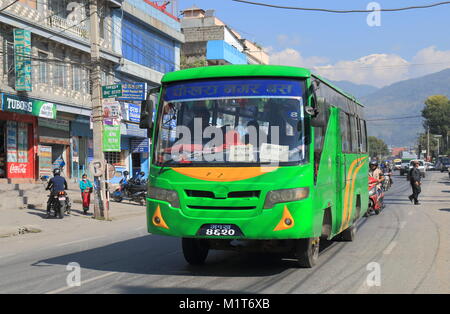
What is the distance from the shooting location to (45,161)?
26.7 meters

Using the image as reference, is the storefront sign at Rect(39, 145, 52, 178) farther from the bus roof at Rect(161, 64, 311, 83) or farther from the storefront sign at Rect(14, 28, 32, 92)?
the bus roof at Rect(161, 64, 311, 83)

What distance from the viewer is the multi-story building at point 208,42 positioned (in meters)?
50.0

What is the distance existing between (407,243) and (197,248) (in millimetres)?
5062

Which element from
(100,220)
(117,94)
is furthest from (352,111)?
(100,220)

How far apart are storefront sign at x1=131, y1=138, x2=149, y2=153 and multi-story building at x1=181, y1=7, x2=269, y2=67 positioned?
11302mm

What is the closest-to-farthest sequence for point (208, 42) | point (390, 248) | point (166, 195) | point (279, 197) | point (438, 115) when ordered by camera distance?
point (279, 197) → point (166, 195) → point (390, 248) → point (208, 42) → point (438, 115)

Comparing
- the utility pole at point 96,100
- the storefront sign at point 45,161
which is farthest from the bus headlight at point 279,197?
the storefront sign at point 45,161

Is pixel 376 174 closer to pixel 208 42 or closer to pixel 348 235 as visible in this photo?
pixel 348 235

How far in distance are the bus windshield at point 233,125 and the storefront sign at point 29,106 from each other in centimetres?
1593

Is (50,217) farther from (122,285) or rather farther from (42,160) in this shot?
(122,285)

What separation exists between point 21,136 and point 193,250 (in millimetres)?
18288

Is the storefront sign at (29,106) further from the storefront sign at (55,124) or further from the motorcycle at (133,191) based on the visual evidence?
the motorcycle at (133,191)

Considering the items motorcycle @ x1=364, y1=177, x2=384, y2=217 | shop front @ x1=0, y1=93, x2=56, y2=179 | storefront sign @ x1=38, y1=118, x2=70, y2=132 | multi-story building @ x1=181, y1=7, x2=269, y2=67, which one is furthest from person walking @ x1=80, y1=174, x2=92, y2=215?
multi-story building @ x1=181, y1=7, x2=269, y2=67

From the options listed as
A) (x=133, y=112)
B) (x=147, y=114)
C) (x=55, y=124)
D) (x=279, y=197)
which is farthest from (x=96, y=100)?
(x=133, y=112)
